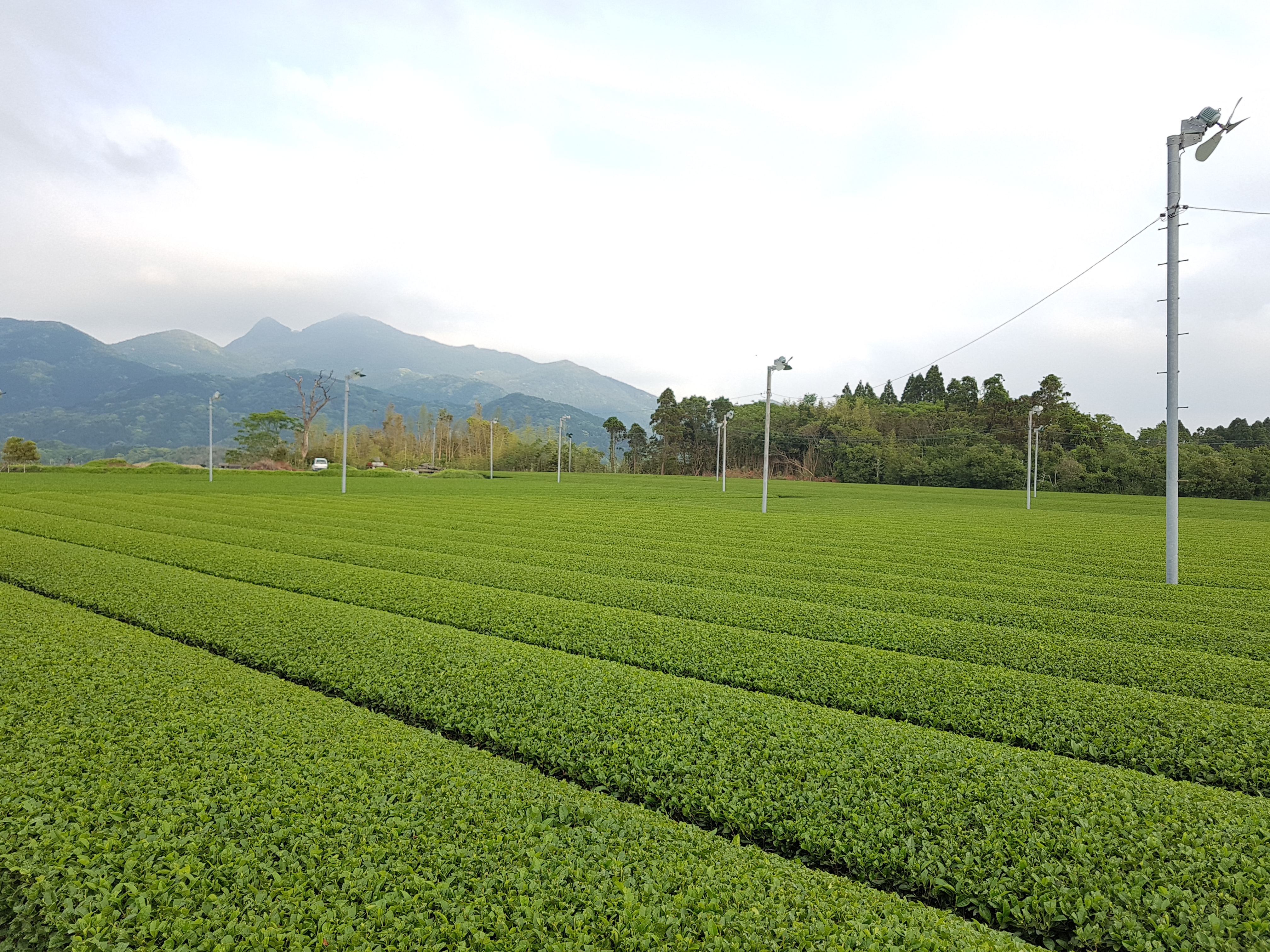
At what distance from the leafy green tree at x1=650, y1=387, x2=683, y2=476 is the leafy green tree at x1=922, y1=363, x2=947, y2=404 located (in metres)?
40.9

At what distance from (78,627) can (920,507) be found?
108ft

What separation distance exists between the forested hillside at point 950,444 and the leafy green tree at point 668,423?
6.9 inches

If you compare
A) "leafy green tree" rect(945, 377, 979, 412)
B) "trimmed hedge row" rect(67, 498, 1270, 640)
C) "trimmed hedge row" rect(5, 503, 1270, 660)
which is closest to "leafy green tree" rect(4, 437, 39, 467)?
"trimmed hedge row" rect(67, 498, 1270, 640)

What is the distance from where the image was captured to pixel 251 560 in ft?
36.7

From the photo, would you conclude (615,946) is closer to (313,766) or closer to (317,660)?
(313,766)

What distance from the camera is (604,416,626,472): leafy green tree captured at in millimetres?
87438

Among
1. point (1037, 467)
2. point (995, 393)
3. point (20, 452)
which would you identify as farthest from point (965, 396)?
point (20, 452)

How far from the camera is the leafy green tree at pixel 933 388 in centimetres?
10362

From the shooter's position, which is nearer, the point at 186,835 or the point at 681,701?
the point at 186,835

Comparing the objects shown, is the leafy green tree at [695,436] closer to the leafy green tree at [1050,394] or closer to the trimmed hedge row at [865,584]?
the leafy green tree at [1050,394]

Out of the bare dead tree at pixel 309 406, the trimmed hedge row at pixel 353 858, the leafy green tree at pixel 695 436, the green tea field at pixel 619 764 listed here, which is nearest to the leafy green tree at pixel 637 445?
the leafy green tree at pixel 695 436

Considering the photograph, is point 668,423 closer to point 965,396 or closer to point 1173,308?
point 965,396

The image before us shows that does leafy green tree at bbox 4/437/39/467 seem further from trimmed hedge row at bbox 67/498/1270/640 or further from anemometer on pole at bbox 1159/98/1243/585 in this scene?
anemometer on pole at bbox 1159/98/1243/585

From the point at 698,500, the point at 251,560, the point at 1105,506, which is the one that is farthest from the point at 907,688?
the point at 1105,506
